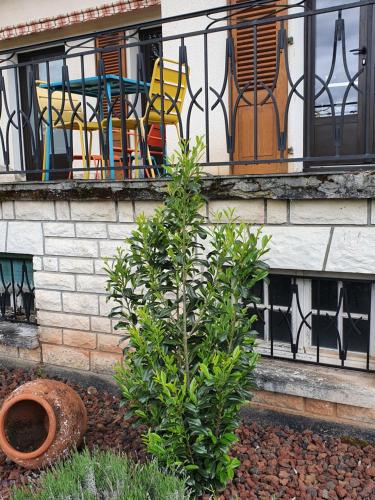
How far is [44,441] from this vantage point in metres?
2.51

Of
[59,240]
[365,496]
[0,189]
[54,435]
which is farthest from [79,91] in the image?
[365,496]

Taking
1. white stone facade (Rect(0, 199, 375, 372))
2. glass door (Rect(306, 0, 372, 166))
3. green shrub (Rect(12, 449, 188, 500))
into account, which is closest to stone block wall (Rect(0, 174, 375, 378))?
white stone facade (Rect(0, 199, 375, 372))

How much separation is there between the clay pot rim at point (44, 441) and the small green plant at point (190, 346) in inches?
20.0

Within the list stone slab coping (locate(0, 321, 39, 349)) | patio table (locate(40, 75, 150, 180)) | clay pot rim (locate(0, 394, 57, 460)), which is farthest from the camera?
stone slab coping (locate(0, 321, 39, 349))

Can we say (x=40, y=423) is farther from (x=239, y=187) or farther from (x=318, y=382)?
(x=239, y=187)

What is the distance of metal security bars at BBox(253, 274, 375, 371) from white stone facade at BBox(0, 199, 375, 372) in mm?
199

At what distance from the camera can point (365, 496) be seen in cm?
227

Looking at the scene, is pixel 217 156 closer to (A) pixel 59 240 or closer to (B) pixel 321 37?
(B) pixel 321 37

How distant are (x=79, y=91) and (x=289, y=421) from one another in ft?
9.94

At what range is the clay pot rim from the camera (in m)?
2.45

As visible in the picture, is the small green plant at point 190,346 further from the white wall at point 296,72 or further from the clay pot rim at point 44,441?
the white wall at point 296,72

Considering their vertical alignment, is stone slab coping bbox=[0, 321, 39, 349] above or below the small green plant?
below

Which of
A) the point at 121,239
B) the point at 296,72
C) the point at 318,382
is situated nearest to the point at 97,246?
the point at 121,239

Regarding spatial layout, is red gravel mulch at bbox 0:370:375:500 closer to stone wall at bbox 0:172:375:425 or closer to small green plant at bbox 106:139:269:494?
stone wall at bbox 0:172:375:425
